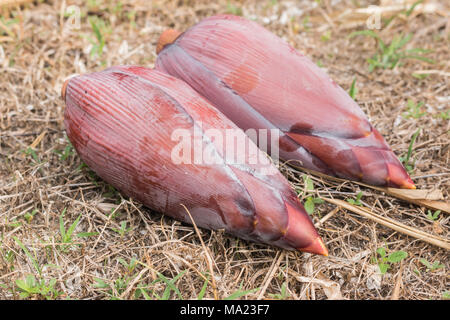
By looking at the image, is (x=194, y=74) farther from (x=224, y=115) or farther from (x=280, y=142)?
(x=280, y=142)

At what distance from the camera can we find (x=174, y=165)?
1.40 metres

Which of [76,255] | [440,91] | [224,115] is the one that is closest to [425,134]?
[440,91]

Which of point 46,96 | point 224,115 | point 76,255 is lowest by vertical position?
point 76,255

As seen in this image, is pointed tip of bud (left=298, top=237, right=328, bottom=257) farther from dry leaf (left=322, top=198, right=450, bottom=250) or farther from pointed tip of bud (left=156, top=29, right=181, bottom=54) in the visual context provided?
pointed tip of bud (left=156, top=29, right=181, bottom=54)

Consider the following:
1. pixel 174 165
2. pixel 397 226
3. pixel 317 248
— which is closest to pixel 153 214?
pixel 174 165

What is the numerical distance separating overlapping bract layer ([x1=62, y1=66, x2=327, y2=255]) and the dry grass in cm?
10

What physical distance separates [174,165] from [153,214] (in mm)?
287

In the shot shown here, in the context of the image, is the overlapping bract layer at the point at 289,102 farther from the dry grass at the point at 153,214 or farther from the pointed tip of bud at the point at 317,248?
the pointed tip of bud at the point at 317,248

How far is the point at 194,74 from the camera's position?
1.68 m

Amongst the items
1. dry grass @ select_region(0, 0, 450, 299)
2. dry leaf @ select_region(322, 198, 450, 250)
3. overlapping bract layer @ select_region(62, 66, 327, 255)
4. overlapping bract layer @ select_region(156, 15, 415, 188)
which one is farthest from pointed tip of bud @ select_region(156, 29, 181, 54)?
dry leaf @ select_region(322, 198, 450, 250)

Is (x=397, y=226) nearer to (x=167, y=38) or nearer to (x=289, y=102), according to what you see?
(x=289, y=102)

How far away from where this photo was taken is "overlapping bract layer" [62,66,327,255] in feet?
4.55

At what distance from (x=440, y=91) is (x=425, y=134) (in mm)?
376
